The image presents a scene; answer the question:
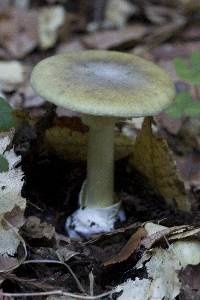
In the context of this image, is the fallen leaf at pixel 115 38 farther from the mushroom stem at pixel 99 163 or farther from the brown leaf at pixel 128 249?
the brown leaf at pixel 128 249

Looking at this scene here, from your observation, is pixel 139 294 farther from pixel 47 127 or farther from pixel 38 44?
pixel 38 44

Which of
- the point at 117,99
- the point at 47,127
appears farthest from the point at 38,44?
the point at 117,99

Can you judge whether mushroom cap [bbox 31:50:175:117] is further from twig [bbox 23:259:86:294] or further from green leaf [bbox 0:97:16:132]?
twig [bbox 23:259:86:294]

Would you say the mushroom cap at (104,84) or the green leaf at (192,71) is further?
the green leaf at (192,71)

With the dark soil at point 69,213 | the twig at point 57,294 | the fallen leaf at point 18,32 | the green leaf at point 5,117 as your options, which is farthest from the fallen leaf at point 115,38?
the twig at point 57,294

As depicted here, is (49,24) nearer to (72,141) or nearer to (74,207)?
(72,141)

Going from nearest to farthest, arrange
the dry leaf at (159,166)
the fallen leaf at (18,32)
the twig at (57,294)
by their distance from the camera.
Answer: the twig at (57,294), the dry leaf at (159,166), the fallen leaf at (18,32)

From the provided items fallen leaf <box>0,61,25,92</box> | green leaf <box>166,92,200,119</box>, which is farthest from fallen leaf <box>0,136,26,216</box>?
fallen leaf <box>0,61,25,92</box>
